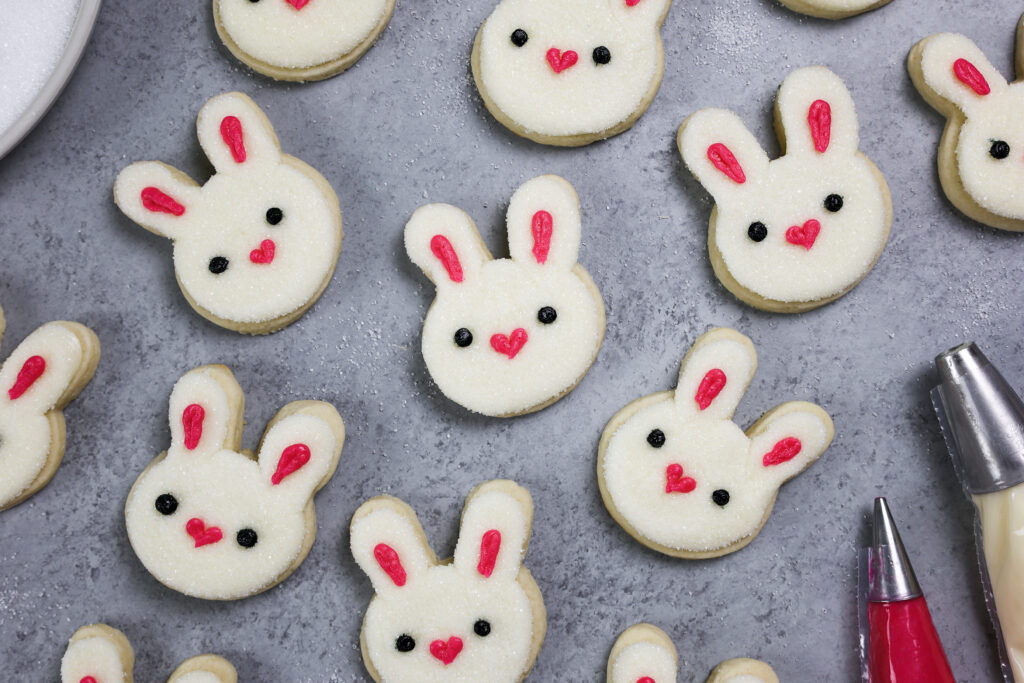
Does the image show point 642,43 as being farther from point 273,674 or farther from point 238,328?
point 273,674

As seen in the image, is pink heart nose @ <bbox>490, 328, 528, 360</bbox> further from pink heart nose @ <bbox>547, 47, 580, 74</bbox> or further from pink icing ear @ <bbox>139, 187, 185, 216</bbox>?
pink icing ear @ <bbox>139, 187, 185, 216</bbox>

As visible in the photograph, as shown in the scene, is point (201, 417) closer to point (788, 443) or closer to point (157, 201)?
point (157, 201)

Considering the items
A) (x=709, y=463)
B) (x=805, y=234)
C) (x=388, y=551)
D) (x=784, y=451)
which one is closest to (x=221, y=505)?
(x=388, y=551)

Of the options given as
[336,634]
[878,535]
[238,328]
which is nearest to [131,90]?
[238,328]

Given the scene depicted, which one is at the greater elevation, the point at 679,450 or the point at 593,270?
the point at 593,270

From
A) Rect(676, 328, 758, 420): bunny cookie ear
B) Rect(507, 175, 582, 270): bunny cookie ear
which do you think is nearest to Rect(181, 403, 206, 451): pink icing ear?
Rect(507, 175, 582, 270): bunny cookie ear
